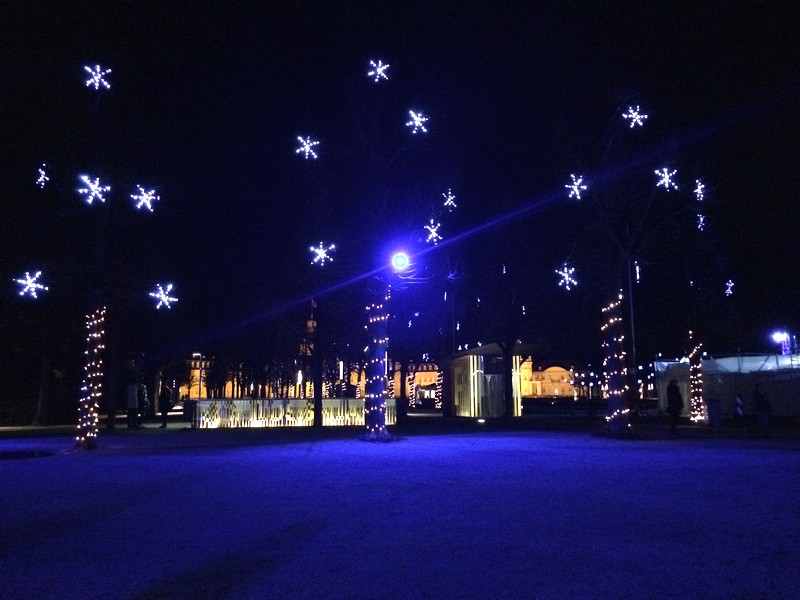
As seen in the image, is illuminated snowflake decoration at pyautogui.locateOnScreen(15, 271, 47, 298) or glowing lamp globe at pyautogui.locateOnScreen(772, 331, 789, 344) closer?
illuminated snowflake decoration at pyautogui.locateOnScreen(15, 271, 47, 298)

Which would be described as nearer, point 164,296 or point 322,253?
point 164,296

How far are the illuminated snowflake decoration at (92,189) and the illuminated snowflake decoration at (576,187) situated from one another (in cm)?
1423

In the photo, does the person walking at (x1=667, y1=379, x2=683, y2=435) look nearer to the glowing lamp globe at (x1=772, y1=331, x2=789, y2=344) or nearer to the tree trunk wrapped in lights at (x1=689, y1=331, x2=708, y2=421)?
the tree trunk wrapped in lights at (x1=689, y1=331, x2=708, y2=421)

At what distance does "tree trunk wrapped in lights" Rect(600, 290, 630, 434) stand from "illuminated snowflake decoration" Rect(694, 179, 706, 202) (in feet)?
15.2

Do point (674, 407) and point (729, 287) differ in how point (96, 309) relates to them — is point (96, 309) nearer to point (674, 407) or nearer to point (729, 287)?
point (674, 407)

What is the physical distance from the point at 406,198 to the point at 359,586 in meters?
18.5

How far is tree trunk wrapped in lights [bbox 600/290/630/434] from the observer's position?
23.4 metres

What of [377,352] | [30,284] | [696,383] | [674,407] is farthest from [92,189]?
[696,383]

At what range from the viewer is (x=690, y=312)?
33.7 metres

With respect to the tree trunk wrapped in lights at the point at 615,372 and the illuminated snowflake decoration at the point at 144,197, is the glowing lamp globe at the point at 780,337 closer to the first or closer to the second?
the tree trunk wrapped in lights at the point at 615,372

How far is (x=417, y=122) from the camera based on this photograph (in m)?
22.9

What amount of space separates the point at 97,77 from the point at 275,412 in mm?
14993

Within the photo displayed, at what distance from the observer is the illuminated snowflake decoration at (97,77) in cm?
1958

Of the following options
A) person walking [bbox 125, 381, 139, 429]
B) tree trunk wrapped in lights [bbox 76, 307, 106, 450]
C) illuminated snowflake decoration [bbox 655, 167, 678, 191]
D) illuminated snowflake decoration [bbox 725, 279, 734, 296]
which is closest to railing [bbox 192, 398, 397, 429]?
person walking [bbox 125, 381, 139, 429]
